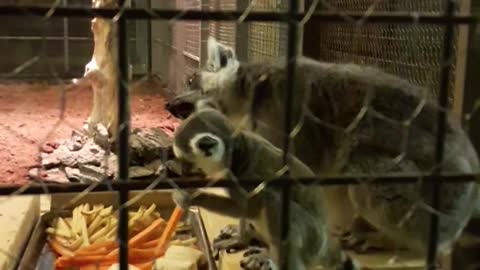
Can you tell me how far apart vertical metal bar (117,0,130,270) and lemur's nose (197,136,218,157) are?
0.78 meters

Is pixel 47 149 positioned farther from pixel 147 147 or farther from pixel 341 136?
pixel 341 136

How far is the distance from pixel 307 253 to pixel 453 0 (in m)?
0.98

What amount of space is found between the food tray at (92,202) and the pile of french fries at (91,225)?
4 cm

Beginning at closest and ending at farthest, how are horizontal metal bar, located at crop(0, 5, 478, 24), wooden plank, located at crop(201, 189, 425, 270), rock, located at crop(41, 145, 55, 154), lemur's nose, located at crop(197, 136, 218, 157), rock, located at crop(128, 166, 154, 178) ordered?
1. horizontal metal bar, located at crop(0, 5, 478, 24)
2. lemur's nose, located at crop(197, 136, 218, 157)
3. wooden plank, located at crop(201, 189, 425, 270)
4. rock, located at crop(128, 166, 154, 178)
5. rock, located at crop(41, 145, 55, 154)

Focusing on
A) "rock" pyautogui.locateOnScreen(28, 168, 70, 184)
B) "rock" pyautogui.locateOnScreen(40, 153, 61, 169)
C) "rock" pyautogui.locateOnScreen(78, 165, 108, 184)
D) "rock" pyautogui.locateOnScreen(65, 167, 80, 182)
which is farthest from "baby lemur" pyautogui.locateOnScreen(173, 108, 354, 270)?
"rock" pyautogui.locateOnScreen(40, 153, 61, 169)

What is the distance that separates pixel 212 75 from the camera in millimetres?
2795

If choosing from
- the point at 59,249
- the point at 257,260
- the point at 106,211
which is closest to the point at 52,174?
the point at 106,211

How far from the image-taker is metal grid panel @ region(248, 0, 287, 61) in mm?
3227

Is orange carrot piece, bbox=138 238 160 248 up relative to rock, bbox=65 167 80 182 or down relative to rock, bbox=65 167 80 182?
down

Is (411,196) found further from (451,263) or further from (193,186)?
(193,186)

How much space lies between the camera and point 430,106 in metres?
2.11

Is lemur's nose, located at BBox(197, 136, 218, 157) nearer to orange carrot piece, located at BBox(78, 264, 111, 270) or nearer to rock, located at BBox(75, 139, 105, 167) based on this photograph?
orange carrot piece, located at BBox(78, 264, 111, 270)

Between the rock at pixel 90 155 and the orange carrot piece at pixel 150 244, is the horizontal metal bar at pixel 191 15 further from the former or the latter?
the rock at pixel 90 155

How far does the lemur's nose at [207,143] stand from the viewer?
73.3 inches
